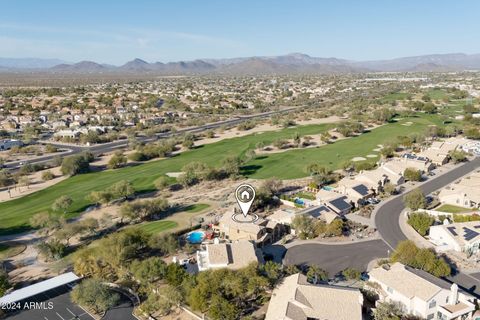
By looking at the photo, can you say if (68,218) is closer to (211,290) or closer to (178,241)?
(178,241)

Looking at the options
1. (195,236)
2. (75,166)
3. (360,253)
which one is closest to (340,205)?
(360,253)

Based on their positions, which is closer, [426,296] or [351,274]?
[426,296]

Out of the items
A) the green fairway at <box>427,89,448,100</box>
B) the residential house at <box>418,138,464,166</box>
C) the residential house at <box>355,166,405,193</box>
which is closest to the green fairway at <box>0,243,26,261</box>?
the residential house at <box>355,166,405,193</box>

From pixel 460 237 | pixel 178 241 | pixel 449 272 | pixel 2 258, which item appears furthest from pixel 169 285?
pixel 460 237

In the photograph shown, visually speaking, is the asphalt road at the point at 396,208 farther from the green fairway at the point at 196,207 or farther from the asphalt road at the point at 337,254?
the green fairway at the point at 196,207

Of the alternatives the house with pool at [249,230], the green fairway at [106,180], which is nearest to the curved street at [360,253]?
the house with pool at [249,230]

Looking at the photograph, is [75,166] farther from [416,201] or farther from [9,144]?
[416,201]

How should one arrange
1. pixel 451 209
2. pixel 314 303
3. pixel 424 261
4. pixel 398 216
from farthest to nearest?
pixel 451 209 < pixel 398 216 < pixel 424 261 < pixel 314 303
